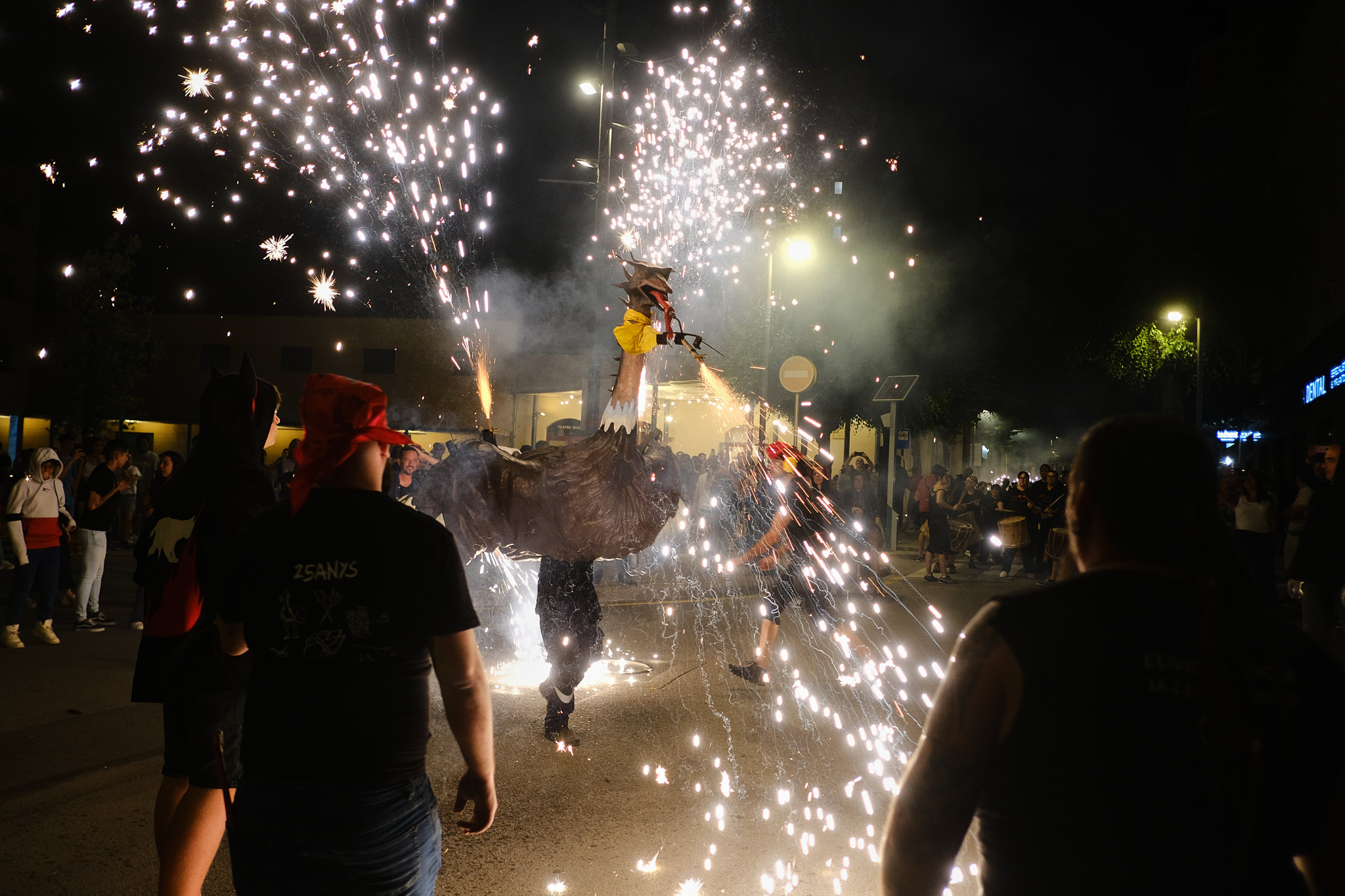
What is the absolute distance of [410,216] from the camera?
9031 mm

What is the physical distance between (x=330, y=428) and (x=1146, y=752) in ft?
6.24

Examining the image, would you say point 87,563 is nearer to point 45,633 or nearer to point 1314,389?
point 45,633

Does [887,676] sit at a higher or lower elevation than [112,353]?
lower

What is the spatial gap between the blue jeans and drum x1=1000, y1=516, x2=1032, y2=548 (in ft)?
45.6

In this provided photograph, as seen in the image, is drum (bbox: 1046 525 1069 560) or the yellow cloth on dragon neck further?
drum (bbox: 1046 525 1069 560)

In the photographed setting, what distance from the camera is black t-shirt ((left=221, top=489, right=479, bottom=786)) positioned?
199 cm

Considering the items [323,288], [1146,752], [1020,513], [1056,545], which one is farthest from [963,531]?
[1146,752]

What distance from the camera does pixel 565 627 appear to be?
520cm

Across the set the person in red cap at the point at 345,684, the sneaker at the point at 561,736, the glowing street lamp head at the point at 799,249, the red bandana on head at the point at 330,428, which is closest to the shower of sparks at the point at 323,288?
the sneaker at the point at 561,736

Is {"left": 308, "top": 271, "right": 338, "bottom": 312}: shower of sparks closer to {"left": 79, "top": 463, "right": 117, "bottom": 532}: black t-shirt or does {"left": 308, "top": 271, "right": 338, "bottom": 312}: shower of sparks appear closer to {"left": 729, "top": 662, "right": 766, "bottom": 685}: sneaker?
{"left": 79, "top": 463, "right": 117, "bottom": 532}: black t-shirt

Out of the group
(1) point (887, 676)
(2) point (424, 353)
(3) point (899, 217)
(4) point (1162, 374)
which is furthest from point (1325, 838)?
(2) point (424, 353)

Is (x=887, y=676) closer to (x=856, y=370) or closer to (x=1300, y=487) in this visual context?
(x=1300, y=487)

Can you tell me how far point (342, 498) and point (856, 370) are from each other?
68.4 ft

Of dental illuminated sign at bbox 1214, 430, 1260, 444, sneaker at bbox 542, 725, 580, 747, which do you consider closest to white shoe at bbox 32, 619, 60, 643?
sneaker at bbox 542, 725, 580, 747
